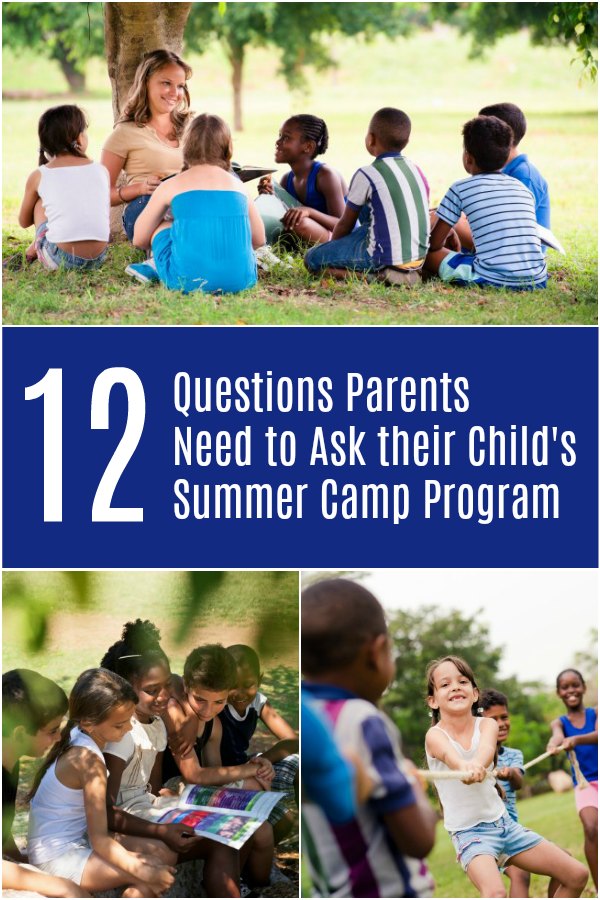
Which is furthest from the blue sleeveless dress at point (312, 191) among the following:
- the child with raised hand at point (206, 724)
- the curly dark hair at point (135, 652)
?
the child with raised hand at point (206, 724)

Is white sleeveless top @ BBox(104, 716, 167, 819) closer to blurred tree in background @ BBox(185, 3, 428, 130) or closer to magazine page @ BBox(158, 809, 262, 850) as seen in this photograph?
magazine page @ BBox(158, 809, 262, 850)

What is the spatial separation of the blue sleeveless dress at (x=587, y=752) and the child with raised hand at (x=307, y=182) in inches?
137

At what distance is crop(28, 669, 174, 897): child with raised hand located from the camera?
4.29 m

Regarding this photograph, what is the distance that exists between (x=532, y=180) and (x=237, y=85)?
14601mm

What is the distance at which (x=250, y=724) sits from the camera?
4.76m

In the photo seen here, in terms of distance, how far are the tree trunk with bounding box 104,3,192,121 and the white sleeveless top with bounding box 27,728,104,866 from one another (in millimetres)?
4947

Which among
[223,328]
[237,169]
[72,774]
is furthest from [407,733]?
[237,169]

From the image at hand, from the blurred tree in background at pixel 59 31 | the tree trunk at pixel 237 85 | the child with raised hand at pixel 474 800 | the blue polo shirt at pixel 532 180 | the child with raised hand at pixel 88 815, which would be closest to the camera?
the child with raised hand at pixel 88 815

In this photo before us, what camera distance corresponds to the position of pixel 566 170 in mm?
13570

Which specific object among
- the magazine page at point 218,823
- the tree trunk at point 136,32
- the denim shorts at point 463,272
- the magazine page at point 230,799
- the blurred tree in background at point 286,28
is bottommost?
the magazine page at point 218,823

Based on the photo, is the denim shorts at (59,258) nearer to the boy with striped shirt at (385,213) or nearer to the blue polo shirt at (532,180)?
the boy with striped shirt at (385,213)

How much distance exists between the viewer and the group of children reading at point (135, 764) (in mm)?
4324

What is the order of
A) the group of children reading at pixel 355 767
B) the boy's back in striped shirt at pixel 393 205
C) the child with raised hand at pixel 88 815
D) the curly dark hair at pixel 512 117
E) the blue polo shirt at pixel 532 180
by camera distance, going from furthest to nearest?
the curly dark hair at pixel 512 117
the blue polo shirt at pixel 532 180
the boy's back in striped shirt at pixel 393 205
the child with raised hand at pixel 88 815
the group of children reading at pixel 355 767

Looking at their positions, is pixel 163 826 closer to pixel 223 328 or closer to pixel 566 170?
pixel 223 328
